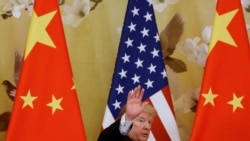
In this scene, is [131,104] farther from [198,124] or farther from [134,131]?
[198,124]

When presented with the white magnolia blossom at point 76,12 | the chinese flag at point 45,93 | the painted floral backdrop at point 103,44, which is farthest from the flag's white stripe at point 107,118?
the white magnolia blossom at point 76,12

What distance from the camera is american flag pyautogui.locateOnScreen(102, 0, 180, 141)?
2840mm

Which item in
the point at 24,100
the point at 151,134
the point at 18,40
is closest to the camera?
the point at 24,100

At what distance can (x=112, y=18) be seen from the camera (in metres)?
3.16

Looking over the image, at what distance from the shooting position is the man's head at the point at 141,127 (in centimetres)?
259

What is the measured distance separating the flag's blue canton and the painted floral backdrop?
0.84 feet

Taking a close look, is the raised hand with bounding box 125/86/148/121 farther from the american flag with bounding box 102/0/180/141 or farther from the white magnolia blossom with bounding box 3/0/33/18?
the white magnolia blossom with bounding box 3/0/33/18

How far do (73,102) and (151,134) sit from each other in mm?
569

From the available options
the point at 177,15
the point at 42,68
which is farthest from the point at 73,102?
the point at 177,15

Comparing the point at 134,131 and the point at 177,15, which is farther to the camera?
the point at 177,15

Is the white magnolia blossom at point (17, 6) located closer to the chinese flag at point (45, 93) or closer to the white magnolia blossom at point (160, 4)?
the chinese flag at point (45, 93)

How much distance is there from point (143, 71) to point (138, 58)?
3.4 inches

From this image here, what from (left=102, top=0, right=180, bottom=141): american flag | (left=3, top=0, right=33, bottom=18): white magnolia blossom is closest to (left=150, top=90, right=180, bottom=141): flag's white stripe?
(left=102, top=0, right=180, bottom=141): american flag

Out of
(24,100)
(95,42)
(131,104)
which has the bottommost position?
(131,104)
